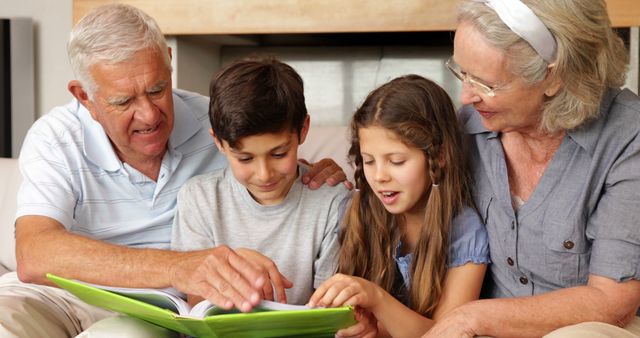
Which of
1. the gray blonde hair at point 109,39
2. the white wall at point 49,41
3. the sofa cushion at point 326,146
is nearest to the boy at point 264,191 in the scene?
the gray blonde hair at point 109,39

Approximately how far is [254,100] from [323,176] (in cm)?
29

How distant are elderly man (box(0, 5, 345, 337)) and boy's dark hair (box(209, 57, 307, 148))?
0.20 metres

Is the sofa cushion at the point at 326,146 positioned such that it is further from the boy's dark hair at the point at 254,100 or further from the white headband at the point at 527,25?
the white headband at the point at 527,25

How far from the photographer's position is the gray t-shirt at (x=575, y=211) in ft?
5.16

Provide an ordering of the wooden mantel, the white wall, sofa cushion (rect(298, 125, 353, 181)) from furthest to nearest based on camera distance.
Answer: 1. the white wall
2. the wooden mantel
3. sofa cushion (rect(298, 125, 353, 181))

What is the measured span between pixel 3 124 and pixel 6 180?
60.9 inches

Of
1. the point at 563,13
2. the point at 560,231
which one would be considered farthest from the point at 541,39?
the point at 560,231

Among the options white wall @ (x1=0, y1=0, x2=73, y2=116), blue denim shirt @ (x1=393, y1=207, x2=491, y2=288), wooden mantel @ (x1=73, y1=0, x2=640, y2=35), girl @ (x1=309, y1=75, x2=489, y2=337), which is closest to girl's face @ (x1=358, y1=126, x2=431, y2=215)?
girl @ (x1=309, y1=75, x2=489, y2=337)

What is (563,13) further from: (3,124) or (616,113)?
(3,124)

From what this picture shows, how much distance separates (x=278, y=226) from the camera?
1.86 metres

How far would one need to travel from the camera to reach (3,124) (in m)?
3.86

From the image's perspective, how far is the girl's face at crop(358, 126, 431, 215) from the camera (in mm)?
1702

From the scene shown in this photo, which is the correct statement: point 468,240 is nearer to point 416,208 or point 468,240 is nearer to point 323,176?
point 416,208

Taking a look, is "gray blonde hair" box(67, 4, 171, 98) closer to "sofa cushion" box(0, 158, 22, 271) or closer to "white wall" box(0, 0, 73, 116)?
"sofa cushion" box(0, 158, 22, 271)
